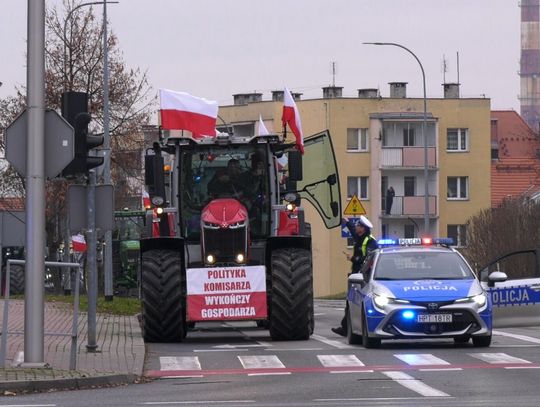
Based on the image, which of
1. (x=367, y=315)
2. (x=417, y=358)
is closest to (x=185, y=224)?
(x=367, y=315)

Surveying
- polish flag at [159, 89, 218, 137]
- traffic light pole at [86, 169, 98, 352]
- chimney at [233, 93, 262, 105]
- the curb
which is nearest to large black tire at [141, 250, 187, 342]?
traffic light pole at [86, 169, 98, 352]

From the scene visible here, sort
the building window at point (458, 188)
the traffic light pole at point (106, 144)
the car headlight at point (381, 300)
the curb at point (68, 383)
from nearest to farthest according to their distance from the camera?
1. the curb at point (68, 383)
2. the car headlight at point (381, 300)
3. the traffic light pole at point (106, 144)
4. the building window at point (458, 188)

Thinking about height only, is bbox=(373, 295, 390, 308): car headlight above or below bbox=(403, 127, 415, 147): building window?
below

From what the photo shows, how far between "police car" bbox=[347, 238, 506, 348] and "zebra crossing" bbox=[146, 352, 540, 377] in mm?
779

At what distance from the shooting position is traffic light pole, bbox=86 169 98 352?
1955 cm

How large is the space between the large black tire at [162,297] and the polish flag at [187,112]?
151 inches

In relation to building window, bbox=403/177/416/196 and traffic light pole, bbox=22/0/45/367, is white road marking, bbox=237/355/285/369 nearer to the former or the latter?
traffic light pole, bbox=22/0/45/367

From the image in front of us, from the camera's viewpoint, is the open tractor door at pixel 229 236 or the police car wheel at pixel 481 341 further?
the open tractor door at pixel 229 236

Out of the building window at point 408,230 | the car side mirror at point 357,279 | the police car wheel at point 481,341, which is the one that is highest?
the building window at point 408,230

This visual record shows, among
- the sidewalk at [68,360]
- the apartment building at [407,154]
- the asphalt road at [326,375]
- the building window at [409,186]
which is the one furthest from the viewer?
the building window at [409,186]

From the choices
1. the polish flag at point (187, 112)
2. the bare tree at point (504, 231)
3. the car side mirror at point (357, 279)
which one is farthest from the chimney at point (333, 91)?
the car side mirror at point (357, 279)

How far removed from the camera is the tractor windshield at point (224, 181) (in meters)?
23.7

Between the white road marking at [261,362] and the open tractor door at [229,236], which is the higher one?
the open tractor door at [229,236]

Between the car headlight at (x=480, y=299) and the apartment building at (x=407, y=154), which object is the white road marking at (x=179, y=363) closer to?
the car headlight at (x=480, y=299)
